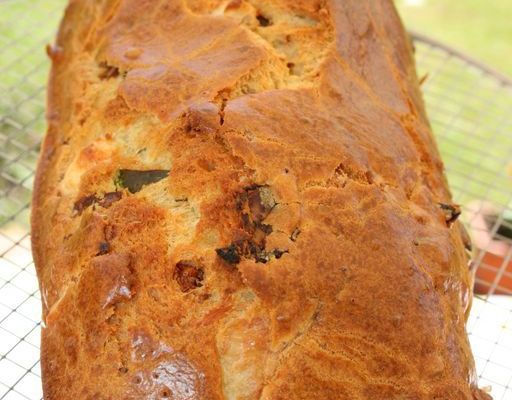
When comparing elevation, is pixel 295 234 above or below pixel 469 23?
above

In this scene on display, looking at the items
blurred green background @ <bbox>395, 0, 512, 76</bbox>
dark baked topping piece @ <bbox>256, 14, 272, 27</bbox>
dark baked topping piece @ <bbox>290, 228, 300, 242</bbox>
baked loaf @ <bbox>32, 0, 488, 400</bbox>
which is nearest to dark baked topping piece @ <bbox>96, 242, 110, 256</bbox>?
baked loaf @ <bbox>32, 0, 488, 400</bbox>

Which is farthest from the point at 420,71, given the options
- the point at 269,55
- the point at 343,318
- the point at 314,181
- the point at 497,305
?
the point at 343,318

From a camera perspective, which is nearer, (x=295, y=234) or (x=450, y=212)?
(x=295, y=234)

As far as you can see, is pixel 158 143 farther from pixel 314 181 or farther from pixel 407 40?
pixel 407 40

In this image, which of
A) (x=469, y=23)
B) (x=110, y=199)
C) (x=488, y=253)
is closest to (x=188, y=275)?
(x=110, y=199)

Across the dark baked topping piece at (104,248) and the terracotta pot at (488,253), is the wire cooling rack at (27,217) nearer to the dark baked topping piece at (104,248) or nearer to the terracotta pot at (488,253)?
the terracotta pot at (488,253)

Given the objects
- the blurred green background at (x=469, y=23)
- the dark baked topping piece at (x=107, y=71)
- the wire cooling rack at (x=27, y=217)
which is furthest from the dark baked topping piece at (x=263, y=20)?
the blurred green background at (x=469, y=23)

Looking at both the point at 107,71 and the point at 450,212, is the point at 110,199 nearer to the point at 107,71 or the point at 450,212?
the point at 107,71
